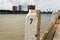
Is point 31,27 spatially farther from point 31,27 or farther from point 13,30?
point 13,30

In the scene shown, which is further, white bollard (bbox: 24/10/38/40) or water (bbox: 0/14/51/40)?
water (bbox: 0/14/51/40)

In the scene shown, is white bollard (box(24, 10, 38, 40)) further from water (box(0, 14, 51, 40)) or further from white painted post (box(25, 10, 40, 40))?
water (box(0, 14, 51, 40))

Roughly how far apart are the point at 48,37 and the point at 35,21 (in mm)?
584

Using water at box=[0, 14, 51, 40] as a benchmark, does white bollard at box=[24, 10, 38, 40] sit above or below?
above

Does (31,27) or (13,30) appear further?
(13,30)

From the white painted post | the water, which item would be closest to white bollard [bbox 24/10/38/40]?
the white painted post

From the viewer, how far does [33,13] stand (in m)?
1.98

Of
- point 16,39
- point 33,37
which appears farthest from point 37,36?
point 16,39

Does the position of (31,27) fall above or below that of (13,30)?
above

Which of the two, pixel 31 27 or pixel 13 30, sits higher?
pixel 31 27

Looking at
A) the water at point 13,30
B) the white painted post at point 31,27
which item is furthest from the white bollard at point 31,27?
the water at point 13,30

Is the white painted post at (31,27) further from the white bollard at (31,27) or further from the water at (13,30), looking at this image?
the water at (13,30)

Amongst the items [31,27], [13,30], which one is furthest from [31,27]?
[13,30]

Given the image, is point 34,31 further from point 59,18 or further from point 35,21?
point 59,18
